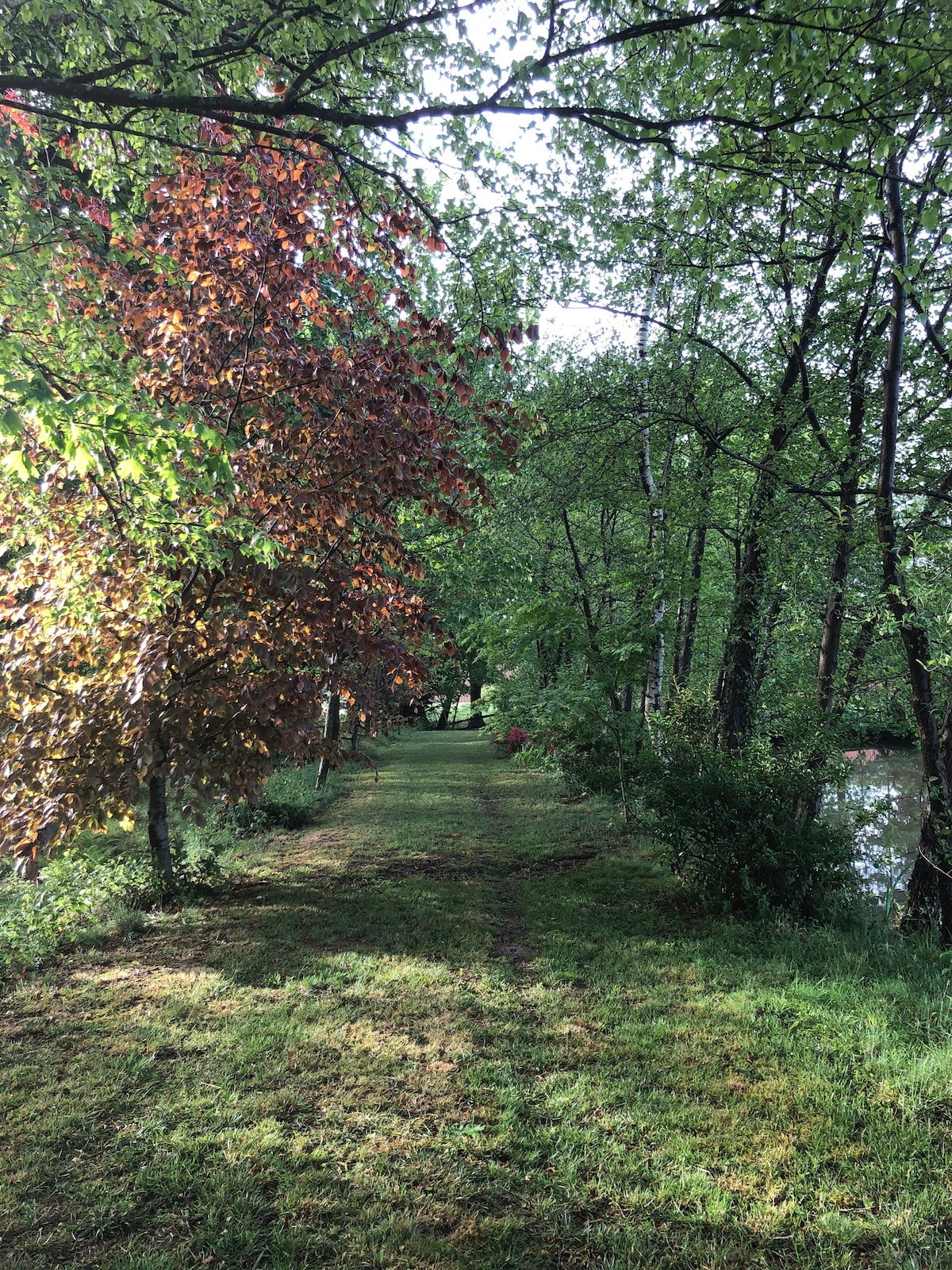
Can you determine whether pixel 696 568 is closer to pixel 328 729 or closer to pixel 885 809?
pixel 885 809

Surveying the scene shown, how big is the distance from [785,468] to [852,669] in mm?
3176

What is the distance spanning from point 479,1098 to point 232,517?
12.3 ft

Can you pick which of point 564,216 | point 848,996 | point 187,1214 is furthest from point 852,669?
point 187,1214

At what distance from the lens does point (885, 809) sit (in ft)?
19.3

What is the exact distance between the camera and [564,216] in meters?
4.67

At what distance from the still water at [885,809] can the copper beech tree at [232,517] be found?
16.6 feet

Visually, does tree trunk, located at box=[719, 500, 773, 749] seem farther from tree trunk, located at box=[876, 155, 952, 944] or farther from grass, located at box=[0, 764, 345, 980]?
grass, located at box=[0, 764, 345, 980]

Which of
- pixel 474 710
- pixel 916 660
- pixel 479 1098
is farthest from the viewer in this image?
pixel 474 710

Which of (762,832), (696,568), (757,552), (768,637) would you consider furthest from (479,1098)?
(768,637)

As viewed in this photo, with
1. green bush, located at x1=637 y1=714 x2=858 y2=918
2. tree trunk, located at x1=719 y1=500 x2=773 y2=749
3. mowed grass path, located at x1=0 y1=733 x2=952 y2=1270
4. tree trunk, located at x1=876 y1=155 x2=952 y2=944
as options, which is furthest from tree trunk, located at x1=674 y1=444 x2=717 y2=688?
mowed grass path, located at x1=0 y1=733 x2=952 y2=1270

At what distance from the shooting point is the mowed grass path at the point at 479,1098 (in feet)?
8.10

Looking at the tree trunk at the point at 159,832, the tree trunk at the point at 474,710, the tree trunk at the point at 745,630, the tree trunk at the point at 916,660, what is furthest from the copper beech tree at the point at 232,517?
the tree trunk at the point at 474,710

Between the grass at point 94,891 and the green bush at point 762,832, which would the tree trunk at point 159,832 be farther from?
the green bush at point 762,832

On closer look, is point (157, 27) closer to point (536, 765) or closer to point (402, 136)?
point (402, 136)
